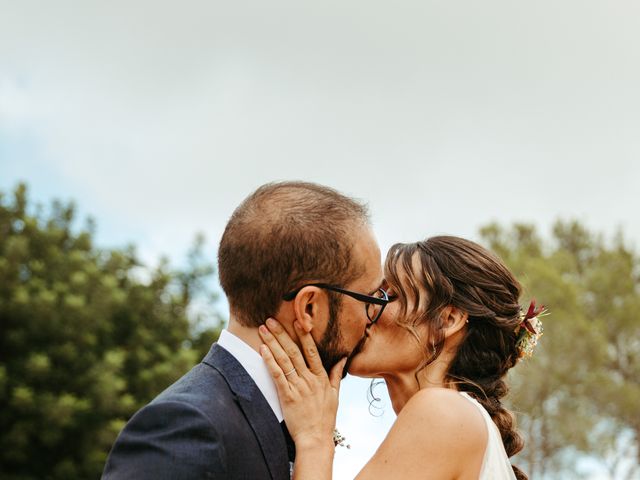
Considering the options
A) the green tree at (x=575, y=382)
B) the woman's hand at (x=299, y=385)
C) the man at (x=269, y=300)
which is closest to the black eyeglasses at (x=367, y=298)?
the man at (x=269, y=300)

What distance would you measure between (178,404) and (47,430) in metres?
13.8

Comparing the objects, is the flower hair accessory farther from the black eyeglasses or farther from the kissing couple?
the black eyeglasses

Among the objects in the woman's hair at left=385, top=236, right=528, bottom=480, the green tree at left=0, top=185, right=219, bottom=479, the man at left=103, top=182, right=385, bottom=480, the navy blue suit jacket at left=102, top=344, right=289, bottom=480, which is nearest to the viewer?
the navy blue suit jacket at left=102, top=344, right=289, bottom=480

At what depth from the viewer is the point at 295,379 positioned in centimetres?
320

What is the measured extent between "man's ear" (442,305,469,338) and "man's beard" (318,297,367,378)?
98 centimetres

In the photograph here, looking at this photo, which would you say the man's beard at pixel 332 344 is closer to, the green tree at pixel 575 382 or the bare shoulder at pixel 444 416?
the bare shoulder at pixel 444 416


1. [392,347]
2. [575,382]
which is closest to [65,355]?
[392,347]

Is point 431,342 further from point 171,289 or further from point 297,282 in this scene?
point 171,289

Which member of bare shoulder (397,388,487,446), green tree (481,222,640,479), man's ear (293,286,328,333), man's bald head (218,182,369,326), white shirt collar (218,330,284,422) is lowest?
green tree (481,222,640,479)

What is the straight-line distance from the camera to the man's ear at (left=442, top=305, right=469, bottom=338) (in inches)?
166

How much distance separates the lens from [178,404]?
2670mm

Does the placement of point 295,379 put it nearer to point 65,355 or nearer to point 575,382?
point 65,355

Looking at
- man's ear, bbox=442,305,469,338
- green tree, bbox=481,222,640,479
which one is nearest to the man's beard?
man's ear, bbox=442,305,469,338

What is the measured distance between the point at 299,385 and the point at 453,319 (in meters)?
1.35
